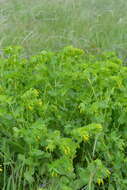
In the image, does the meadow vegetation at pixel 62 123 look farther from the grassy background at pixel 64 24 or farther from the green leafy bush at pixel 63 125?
the grassy background at pixel 64 24

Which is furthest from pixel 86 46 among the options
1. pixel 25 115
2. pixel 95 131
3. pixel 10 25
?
pixel 95 131

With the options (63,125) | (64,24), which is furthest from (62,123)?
(64,24)

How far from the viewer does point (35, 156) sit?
1885 millimetres

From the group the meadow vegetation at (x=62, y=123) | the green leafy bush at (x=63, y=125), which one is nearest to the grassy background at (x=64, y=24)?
the meadow vegetation at (x=62, y=123)

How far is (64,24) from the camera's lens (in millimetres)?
4086

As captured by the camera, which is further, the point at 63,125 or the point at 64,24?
the point at 64,24

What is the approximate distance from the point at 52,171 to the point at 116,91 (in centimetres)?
59

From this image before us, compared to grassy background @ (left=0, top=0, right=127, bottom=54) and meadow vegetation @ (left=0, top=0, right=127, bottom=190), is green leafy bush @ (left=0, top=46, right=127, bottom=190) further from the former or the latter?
grassy background @ (left=0, top=0, right=127, bottom=54)

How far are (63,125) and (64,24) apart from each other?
2.21 meters

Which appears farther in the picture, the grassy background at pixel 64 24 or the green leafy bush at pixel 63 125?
the grassy background at pixel 64 24

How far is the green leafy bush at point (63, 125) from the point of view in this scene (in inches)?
71.1

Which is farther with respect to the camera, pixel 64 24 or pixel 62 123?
pixel 64 24

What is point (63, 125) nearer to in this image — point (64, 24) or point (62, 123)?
point (62, 123)

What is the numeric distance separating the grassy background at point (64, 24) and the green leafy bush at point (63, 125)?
132 centimetres
